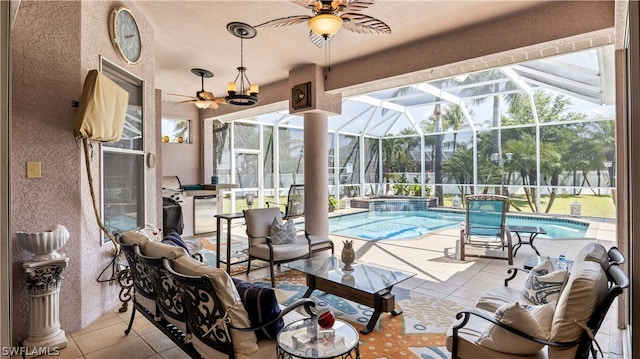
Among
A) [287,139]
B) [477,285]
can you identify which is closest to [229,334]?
[477,285]

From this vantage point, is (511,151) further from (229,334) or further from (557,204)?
(229,334)

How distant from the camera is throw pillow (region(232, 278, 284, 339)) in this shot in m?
1.73

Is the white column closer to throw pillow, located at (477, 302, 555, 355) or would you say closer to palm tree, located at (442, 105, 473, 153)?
throw pillow, located at (477, 302, 555, 355)

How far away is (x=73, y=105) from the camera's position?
2.72m

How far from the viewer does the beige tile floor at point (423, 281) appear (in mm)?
2463

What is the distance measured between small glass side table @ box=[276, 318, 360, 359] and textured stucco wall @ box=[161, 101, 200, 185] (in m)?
6.50

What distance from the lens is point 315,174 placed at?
5.41m

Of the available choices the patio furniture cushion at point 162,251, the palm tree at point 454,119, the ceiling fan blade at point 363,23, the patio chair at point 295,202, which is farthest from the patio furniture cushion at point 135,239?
the palm tree at point 454,119

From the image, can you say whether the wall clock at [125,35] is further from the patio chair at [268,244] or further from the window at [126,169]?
the patio chair at [268,244]

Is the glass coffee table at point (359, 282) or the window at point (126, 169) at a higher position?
the window at point (126, 169)

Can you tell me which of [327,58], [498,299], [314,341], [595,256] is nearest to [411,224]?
[327,58]

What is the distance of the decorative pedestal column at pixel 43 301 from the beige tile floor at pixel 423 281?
0.58ft

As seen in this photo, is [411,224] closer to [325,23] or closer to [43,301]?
[325,23]

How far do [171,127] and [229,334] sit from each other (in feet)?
23.0
